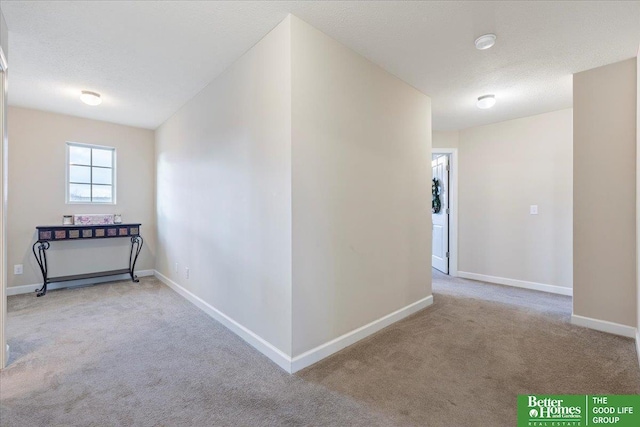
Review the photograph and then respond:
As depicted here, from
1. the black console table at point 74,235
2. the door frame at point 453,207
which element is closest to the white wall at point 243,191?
the black console table at point 74,235

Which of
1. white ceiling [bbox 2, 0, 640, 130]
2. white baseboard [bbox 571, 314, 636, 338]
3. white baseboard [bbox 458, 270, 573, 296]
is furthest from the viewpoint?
white baseboard [bbox 458, 270, 573, 296]

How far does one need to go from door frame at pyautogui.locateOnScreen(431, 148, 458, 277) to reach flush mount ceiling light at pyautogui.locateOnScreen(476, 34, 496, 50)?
2.65 metres

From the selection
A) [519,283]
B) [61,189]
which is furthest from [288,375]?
[61,189]

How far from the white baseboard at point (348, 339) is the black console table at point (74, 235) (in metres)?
3.47

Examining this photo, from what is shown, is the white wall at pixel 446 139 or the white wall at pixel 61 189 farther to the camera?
the white wall at pixel 446 139

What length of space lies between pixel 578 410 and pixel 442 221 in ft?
12.1

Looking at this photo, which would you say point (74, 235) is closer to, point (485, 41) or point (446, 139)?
point (485, 41)

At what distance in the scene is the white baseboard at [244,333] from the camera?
2006 millimetres

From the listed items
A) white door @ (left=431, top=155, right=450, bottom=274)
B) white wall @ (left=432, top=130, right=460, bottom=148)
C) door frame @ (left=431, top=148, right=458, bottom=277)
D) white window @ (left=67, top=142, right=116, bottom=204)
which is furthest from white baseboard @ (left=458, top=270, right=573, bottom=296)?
white window @ (left=67, top=142, right=116, bottom=204)

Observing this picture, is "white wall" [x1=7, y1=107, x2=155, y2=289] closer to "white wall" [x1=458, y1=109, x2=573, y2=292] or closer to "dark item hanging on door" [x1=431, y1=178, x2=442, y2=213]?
"dark item hanging on door" [x1=431, y1=178, x2=442, y2=213]

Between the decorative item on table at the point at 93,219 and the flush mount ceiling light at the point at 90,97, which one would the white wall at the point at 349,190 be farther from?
the decorative item on table at the point at 93,219

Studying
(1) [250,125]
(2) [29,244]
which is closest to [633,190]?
(1) [250,125]

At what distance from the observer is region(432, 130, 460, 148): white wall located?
187 inches

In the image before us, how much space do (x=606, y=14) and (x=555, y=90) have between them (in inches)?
54.0
